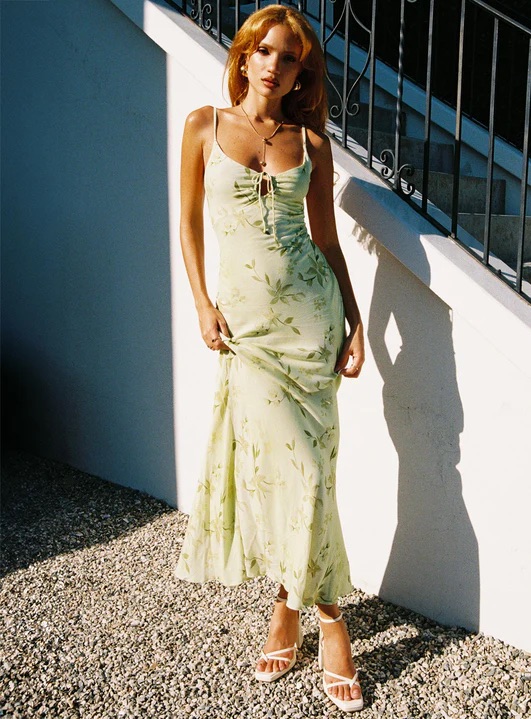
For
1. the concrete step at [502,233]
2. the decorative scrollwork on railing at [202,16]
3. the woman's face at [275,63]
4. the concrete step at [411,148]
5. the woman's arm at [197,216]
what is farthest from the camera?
the concrete step at [411,148]

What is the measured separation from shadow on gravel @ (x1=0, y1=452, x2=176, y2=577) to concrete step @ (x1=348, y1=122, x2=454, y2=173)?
2.12m

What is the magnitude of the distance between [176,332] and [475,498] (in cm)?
175

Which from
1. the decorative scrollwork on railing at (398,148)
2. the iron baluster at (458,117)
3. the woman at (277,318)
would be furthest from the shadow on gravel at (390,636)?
the decorative scrollwork on railing at (398,148)

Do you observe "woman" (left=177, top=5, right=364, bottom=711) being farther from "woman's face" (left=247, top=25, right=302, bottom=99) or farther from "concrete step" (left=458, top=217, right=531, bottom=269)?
"concrete step" (left=458, top=217, right=531, bottom=269)

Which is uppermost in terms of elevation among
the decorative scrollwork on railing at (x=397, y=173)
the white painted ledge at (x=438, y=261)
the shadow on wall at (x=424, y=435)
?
the decorative scrollwork on railing at (x=397, y=173)

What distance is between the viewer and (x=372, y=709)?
2635 millimetres

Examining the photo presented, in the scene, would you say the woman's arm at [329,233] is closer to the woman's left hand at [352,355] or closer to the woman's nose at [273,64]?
the woman's left hand at [352,355]

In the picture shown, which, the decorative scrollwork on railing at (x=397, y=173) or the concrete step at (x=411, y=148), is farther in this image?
the concrete step at (x=411, y=148)

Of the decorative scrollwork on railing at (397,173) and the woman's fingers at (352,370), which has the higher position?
the decorative scrollwork on railing at (397,173)

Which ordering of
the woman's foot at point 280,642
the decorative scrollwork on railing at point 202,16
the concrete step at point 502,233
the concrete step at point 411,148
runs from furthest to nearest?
the concrete step at point 411,148, the concrete step at point 502,233, the decorative scrollwork on railing at point 202,16, the woman's foot at point 280,642

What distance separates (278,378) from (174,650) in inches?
43.6

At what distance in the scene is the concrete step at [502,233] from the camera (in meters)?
3.86

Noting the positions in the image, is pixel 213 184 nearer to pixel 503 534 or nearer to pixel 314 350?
pixel 314 350

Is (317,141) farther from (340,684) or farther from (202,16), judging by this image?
(340,684)
